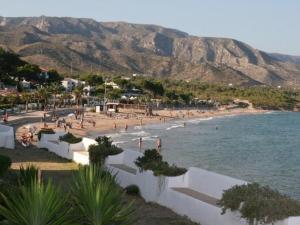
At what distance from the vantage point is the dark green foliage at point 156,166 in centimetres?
1508

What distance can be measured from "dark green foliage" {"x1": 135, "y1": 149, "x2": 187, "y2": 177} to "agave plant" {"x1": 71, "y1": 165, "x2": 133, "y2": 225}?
867 centimetres

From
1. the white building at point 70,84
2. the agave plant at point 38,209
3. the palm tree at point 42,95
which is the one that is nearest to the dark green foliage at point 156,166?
the agave plant at point 38,209

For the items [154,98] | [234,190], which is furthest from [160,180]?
[154,98]

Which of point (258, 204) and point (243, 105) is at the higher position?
point (243, 105)

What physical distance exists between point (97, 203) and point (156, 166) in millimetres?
9493

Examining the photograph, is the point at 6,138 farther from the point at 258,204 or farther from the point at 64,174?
the point at 258,204

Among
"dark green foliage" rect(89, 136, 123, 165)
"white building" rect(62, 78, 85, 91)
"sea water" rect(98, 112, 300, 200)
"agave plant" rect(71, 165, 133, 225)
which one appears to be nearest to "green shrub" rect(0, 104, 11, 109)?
"sea water" rect(98, 112, 300, 200)

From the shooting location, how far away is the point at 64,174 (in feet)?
60.6

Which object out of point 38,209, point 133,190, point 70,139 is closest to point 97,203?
point 38,209

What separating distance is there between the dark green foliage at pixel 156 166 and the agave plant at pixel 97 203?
867 cm

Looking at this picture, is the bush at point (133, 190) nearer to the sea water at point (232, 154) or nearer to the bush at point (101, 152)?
the bush at point (101, 152)

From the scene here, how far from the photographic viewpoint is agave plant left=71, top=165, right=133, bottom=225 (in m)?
6.04

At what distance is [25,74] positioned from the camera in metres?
89.3

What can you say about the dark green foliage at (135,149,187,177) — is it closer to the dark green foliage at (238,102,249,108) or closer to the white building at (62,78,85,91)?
the white building at (62,78,85,91)
